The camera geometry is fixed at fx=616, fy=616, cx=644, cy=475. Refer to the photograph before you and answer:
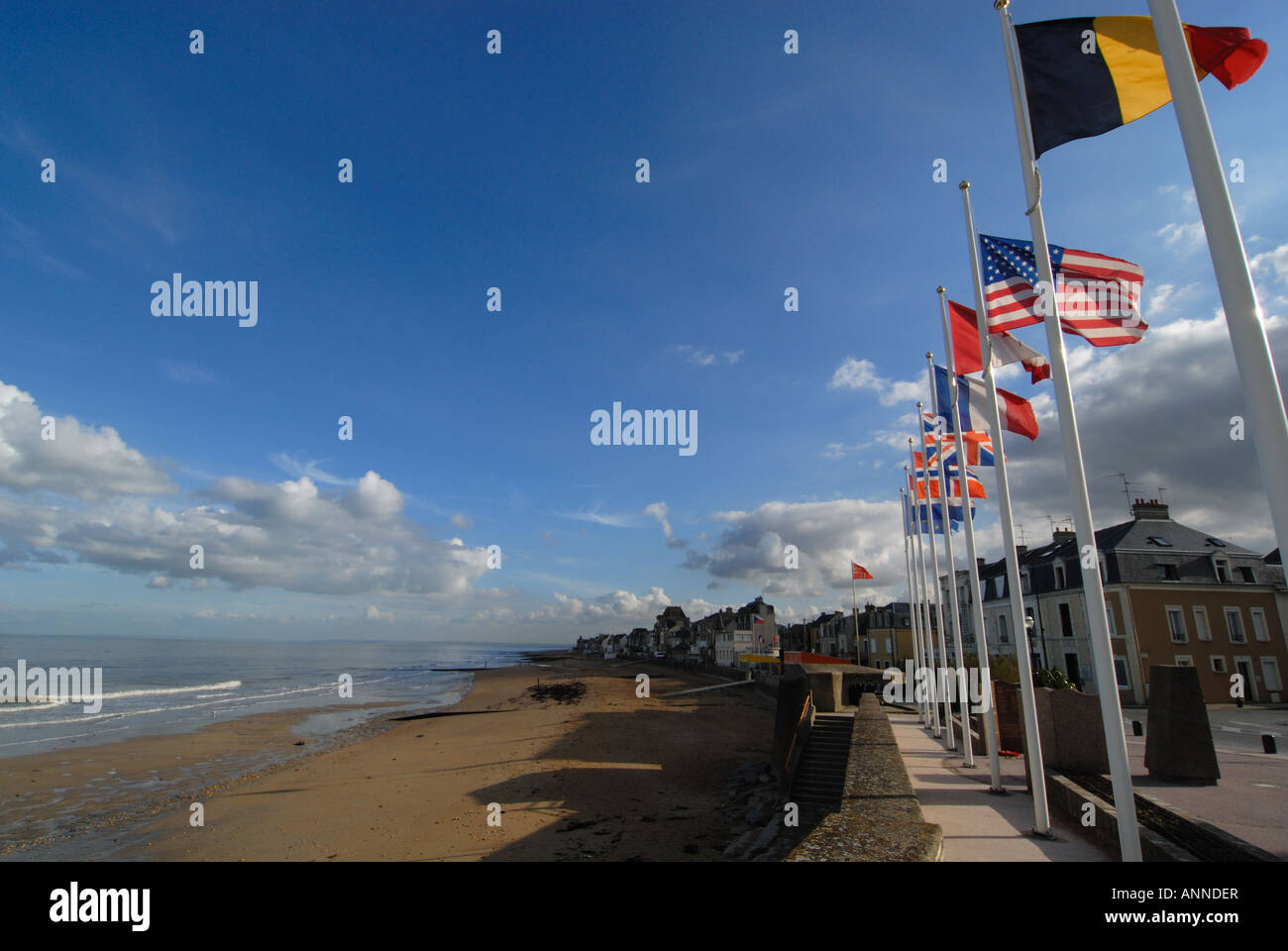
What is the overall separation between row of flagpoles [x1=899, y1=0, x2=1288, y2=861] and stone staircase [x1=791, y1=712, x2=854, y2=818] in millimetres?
6637

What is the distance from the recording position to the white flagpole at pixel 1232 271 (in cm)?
409

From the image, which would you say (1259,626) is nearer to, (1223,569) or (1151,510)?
(1223,569)

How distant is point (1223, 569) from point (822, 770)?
37309 mm

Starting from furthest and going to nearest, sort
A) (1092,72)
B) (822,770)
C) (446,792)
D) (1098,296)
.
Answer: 1. (446,792)
2. (822,770)
3. (1098,296)
4. (1092,72)

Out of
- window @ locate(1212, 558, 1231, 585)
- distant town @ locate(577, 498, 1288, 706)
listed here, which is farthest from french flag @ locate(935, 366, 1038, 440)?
window @ locate(1212, 558, 1231, 585)

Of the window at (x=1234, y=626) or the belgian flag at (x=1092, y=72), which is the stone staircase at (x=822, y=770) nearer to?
the belgian flag at (x=1092, y=72)

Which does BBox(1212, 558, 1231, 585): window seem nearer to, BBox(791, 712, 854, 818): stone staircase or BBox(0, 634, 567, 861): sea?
BBox(791, 712, 854, 818): stone staircase

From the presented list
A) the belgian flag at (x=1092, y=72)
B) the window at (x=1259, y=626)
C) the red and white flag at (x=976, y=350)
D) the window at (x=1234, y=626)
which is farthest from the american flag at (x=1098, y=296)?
the window at (x=1259, y=626)

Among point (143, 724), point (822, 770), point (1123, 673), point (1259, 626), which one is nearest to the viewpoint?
point (822, 770)

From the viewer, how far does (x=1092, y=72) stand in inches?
263

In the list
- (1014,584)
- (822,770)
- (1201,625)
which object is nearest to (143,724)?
(822,770)
